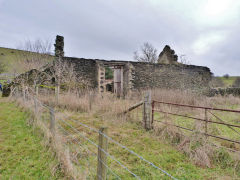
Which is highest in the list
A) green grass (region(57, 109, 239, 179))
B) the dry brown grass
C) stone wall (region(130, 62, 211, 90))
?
stone wall (region(130, 62, 211, 90))

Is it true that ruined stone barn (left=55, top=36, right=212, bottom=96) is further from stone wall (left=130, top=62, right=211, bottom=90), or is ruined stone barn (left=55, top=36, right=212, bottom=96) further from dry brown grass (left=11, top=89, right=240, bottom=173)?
dry brown grass (left=11, top=89, right=240, bottom=173)

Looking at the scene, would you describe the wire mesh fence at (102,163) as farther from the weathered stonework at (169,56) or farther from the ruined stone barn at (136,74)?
the weathered stonework at (169,56)

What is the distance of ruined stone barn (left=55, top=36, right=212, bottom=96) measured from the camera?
10.3 m

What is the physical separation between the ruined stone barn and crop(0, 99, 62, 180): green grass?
6.50 m

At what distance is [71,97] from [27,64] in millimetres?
4008

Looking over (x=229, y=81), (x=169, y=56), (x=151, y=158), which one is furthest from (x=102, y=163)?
(x=229, y=81)

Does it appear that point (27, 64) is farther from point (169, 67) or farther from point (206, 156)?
point (169, 67)

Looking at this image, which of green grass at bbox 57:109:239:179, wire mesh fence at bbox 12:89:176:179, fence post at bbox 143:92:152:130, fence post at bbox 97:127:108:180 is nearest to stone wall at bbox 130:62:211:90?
fence post at bbox 143:92:152:130

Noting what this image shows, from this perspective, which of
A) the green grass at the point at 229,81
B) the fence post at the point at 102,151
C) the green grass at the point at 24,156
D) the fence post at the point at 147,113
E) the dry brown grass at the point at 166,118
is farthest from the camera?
the green grass at the point at 229,81

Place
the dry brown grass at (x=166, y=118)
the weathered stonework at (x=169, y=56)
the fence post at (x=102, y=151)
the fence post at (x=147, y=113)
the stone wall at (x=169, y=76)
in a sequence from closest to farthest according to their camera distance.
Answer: the fence post at (x=102, y=151)
the dry brown grass at (x=166, y=118)
the fence post at (x=147, y=113)
the stone wall at (x=169, y=76)
the weathered stonework at (x=169, y=56)

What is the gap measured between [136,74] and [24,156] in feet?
31.3

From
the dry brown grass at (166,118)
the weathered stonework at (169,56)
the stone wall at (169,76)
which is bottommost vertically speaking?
the dry brown grass at (166,118)

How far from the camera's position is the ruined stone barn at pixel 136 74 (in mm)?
10297

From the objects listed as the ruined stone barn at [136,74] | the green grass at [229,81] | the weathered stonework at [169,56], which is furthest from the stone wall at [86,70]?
the green grass at [229,81]
